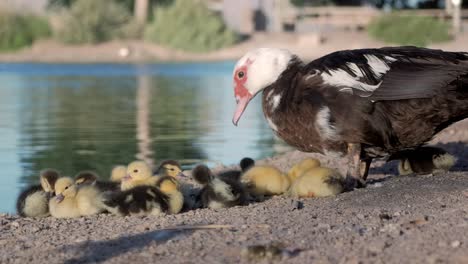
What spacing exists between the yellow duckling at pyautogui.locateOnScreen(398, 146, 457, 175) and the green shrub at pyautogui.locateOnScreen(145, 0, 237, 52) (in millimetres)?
33658

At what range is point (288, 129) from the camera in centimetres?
695

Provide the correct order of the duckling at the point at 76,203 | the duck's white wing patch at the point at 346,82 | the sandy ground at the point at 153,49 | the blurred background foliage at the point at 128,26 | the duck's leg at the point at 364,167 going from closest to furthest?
the duck's white wing patch at the point at 346,82, the duckling at the point at 76,203, the duck's leg at the point at 364,167, the sandy ground at the point at 153,49, the blurred background foliage at the point at 128,26

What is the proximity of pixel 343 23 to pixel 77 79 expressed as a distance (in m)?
15.8

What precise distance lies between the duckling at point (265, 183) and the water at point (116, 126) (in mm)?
2000

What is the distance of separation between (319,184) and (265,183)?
0.56 meters

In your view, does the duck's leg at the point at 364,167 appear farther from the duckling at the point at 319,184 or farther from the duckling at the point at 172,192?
the duckling at the point at 172,192

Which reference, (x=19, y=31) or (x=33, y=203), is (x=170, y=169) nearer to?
(x=33, y=203)

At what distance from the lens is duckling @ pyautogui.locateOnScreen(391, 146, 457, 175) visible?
311 inches

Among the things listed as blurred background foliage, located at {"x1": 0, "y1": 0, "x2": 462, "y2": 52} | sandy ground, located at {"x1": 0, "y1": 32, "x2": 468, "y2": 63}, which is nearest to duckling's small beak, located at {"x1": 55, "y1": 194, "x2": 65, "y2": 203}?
sandy ground, located at {"x1": 0, "y1": 32, "x2": 468, "y2": 63}

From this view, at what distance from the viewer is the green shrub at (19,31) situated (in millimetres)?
42125

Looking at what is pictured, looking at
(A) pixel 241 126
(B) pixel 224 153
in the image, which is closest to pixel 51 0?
(A) pixel 241 126

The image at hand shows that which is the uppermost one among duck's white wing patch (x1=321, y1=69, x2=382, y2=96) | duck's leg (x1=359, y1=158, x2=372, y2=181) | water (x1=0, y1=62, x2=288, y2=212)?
duck's white wing patch (x1=321, y1=69, x2=382, y2=96)

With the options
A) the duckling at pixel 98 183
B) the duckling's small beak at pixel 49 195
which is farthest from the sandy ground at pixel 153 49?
the duckling's small beak at pixel 49 195

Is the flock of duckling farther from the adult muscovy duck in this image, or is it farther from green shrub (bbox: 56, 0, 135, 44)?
green shrub (bbox: 56, 0, 135, 44)
